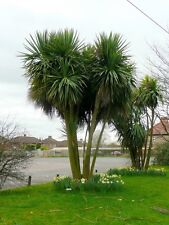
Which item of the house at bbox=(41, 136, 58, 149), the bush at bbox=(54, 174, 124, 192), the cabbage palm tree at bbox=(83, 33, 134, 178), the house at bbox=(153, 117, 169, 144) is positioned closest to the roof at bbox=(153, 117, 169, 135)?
the house at bbox=(153, 117, 169, 144)

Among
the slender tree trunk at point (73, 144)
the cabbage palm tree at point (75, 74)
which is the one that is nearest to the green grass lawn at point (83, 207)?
the slender tree trunk at point (73, 144)

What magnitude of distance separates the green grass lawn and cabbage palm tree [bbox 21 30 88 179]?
267 cm

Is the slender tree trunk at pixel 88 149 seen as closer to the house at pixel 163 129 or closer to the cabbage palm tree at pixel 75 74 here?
the cabbage palm tree at pixel 75 74

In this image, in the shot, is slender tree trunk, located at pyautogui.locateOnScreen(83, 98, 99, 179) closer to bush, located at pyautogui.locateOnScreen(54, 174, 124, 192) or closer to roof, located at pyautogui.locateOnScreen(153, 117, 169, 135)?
bush, located at pyautogui.locateOnScreen(54, 174, 124, 192)

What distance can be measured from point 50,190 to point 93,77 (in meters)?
4.18

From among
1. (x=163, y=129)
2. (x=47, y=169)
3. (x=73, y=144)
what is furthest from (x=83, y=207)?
(x=163, y=129)

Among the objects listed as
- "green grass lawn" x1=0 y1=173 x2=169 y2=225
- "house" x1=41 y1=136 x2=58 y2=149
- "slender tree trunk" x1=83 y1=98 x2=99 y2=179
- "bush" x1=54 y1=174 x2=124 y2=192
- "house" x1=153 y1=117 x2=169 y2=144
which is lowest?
"green grass lawn" x1=0 y1=173 x2=169 y2=225

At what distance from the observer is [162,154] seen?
3484 centimetres

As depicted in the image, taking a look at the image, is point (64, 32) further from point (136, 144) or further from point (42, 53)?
point (136, 144)

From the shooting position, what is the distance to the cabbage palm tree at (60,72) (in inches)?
561

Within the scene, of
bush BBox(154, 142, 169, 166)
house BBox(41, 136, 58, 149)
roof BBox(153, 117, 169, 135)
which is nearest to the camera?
roof BBox(153, 117, 169, 135)

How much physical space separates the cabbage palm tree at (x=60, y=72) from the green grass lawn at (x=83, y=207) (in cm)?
267

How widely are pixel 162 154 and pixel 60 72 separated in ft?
72.5

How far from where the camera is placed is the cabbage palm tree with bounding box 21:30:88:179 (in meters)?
14.3
